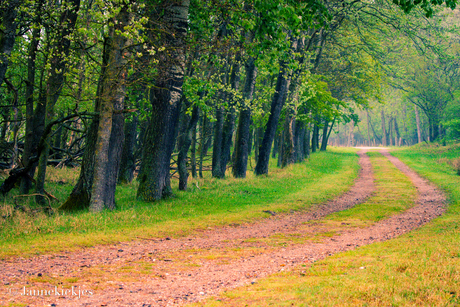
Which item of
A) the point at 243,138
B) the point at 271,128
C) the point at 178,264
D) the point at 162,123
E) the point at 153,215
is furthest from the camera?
the point at 271,128

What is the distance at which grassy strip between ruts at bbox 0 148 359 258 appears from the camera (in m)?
7.84

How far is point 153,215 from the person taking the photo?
10.4 metres

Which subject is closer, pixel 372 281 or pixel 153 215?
pixel 372 281

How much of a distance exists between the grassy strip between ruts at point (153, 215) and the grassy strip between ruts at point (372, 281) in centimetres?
416

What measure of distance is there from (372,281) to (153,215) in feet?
22.9

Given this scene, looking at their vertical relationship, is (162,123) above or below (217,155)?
above

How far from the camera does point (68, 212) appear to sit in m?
10.7

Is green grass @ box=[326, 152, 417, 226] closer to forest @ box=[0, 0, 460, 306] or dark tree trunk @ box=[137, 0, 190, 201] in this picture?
forest @ box=[0, 0, 460, 306]

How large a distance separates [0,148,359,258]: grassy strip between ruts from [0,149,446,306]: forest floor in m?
0.55

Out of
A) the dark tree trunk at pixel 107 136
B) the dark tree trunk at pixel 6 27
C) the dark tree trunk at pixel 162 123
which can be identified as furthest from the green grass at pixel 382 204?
the dark tree trunk at pixel 6 27

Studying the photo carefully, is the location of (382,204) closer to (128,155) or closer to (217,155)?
(217,155)

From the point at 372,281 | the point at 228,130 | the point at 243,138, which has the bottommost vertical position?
the point at 372,281

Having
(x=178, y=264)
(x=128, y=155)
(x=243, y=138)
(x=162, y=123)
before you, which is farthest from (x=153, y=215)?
(x=243, y=138)

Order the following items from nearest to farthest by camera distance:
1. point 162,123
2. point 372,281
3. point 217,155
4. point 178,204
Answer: point 372,281
point 178,204
point 162,123
point 217,155
